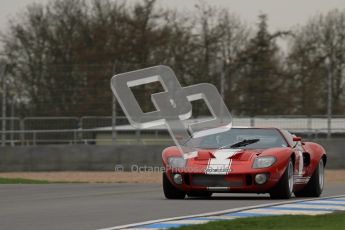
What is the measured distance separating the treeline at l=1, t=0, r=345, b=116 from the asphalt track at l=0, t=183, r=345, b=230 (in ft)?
38.5

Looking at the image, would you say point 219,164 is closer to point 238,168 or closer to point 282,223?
point 238,168

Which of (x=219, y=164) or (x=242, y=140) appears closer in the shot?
(x=219, y=164)

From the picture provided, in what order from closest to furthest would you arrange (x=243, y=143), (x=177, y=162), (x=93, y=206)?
(x=93, y=206) → (x=177, y=162) → (x=243, y=143)

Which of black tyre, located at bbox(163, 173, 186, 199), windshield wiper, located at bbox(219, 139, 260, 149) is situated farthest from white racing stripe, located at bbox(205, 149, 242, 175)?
black tyre, located at bbox(163, 173, 186, 199)

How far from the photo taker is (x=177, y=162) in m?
14.2

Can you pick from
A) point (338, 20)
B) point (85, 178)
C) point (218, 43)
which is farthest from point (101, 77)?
point (338, 20)

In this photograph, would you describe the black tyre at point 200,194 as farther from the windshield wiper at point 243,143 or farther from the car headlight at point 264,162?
the car headlight at point 264,162

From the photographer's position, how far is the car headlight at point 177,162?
559 inches

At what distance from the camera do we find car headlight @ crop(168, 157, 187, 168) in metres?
14.2

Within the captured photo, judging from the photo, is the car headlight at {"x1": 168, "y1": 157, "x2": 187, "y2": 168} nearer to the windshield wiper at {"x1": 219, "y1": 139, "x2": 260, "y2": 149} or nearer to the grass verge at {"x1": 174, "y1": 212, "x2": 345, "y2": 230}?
the windshield wiper at {"x1": 219, "y1": 139, "x2": 260, "y2": 149}

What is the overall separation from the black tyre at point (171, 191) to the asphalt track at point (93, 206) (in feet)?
0.57

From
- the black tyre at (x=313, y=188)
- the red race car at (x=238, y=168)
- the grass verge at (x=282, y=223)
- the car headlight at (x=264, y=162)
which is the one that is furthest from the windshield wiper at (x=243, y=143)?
the grass verge at (x=282, y=223)

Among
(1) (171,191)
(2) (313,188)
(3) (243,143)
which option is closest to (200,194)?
(1) (171,191)

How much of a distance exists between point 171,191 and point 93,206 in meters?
2.16
